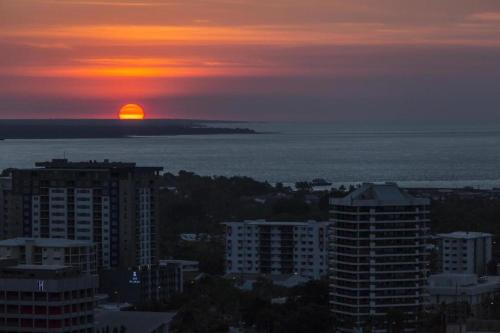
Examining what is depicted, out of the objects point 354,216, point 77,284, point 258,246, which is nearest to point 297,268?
point 258,246

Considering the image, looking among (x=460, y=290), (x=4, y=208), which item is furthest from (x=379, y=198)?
(x=4, y=208)

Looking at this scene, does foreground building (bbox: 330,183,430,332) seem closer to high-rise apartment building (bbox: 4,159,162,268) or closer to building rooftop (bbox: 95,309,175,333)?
building rooftop (bbox: 95,309,175,333)

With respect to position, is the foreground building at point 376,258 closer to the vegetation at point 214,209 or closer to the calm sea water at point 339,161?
the vegetation at point 214,209

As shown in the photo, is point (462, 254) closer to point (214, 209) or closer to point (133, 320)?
point (133, 320)

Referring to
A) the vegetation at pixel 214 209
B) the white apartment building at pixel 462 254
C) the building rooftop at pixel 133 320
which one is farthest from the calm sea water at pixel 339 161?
the building rooftop at pixel 133 320

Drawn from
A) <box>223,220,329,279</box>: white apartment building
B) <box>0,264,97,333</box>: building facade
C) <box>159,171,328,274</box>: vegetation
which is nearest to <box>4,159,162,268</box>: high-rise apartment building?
<box>223,220,329,279</box>: white apartment building

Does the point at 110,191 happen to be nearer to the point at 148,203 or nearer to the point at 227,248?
the point at 148,203
